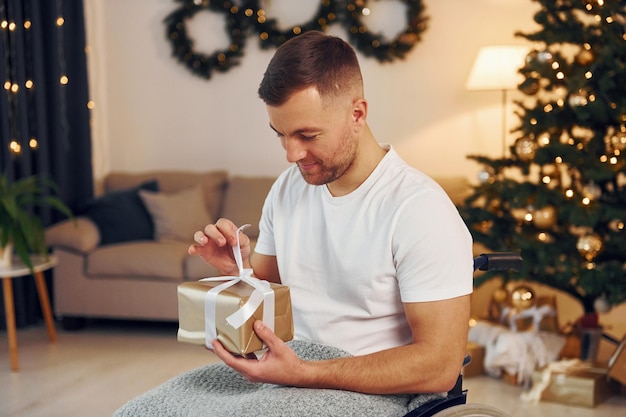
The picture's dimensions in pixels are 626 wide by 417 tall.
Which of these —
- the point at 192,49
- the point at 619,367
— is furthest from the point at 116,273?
the point at 619,367

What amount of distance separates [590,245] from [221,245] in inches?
92.7

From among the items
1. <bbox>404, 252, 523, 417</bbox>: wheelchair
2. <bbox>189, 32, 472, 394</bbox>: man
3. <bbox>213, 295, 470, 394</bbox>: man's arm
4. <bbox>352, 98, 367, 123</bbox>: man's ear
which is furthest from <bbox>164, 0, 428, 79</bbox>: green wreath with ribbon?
<bbox>213, 295, 470, 394</bbox>: man's arm

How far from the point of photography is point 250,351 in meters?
1.50

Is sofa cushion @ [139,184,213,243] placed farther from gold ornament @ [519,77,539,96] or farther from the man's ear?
the man's ear

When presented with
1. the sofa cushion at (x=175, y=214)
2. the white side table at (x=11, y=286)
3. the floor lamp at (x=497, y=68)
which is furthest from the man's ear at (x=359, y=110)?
the sofa cushion at (x=175, y=214)

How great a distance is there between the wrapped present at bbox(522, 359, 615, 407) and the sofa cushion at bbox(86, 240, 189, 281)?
72.6 inches

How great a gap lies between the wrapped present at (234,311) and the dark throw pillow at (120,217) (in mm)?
3196

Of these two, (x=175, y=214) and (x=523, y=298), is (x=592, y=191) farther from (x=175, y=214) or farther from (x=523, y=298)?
(x=175, y=214)

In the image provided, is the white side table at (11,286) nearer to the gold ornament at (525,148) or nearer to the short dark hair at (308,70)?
the gold ornament at (525,148)

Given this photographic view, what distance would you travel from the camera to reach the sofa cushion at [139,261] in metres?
4.44

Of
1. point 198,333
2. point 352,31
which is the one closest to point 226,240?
point 198,333

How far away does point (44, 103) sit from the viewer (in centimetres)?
488

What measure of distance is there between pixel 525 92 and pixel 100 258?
2.25m

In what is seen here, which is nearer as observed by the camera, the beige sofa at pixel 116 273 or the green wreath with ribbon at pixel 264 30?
the beige sofa at pixel 116 273
